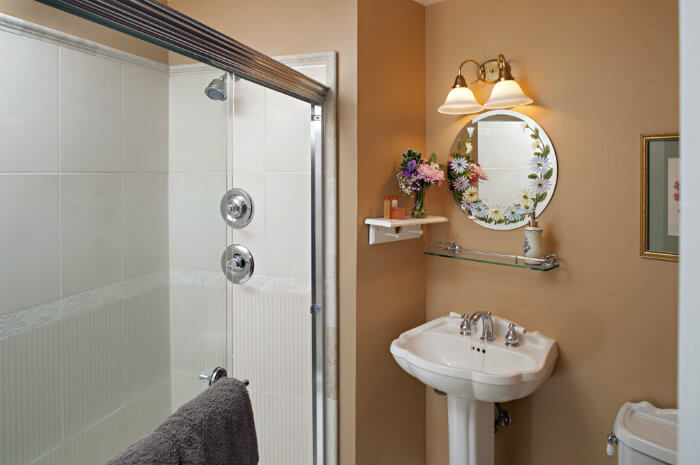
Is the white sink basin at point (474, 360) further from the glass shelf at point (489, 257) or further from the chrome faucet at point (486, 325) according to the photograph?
the glass shelf at point (489, 257)

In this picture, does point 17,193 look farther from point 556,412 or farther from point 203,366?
point 556,412

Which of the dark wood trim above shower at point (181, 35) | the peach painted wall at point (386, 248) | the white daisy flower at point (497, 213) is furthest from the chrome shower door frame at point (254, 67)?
the white daisy flower at point (497, 213)

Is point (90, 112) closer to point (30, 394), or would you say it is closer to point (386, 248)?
point (30, 394)

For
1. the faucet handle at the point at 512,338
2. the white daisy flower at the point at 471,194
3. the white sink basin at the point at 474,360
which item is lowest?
the white sink basin at the point at 474,360

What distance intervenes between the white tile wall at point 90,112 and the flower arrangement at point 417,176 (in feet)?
4.21

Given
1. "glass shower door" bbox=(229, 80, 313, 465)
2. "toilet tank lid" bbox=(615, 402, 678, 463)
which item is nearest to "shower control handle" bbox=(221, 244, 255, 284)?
"glass shower door" bbox=(229, 80, 313, 465)

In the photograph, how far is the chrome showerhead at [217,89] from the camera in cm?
122

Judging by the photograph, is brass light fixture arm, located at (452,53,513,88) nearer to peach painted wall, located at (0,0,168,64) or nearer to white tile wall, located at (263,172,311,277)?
white tile wall, located at (263,172,311,277)

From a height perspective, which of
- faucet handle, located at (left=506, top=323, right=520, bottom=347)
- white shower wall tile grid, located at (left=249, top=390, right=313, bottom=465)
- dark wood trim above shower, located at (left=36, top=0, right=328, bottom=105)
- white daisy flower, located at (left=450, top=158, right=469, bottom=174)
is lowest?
white shower wall tile grid, located at (left=249, top=390, right=313, bottom=465)

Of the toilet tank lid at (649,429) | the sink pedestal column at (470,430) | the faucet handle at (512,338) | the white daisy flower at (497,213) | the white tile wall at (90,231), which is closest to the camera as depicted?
the white tile wall at (90,231)

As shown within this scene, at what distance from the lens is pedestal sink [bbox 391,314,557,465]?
64.6 inches

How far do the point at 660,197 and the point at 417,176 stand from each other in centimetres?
93

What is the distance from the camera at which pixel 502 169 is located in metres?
2.03

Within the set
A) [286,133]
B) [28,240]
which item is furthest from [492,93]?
[28,240]
